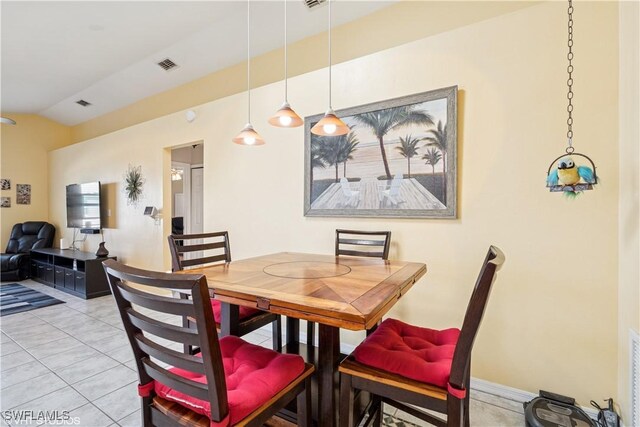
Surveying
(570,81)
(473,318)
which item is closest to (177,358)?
(473,318)

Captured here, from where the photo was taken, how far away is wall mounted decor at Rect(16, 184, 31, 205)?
20.1 ft

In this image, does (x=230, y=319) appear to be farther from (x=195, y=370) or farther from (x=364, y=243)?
(x=364, y=243)

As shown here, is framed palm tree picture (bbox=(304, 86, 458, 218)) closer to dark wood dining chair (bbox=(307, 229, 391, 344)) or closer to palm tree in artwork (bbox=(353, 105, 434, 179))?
palm tree in artwork (bbox=(353, 105, 434, 179))

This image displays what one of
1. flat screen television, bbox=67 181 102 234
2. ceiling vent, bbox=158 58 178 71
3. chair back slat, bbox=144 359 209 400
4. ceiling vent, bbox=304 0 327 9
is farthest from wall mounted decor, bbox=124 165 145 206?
chair back slat, bbox=144 359 209 400

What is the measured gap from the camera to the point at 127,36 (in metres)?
3.51

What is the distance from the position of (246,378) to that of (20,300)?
5020 millimetres

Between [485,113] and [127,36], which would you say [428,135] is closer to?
[485,113]

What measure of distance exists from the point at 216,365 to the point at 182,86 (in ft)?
15.4

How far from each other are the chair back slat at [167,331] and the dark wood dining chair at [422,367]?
653 mm

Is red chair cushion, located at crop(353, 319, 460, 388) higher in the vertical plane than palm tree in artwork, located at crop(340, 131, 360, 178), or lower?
lower

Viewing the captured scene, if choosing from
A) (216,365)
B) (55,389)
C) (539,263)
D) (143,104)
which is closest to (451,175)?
(539,263)

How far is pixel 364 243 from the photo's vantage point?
237 centimetres

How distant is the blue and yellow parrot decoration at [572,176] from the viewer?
5.21 feet

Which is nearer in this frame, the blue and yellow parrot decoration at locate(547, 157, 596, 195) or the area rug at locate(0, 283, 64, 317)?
the blue and yellow parrot decoration at locate(547, 157, 596, 195)
